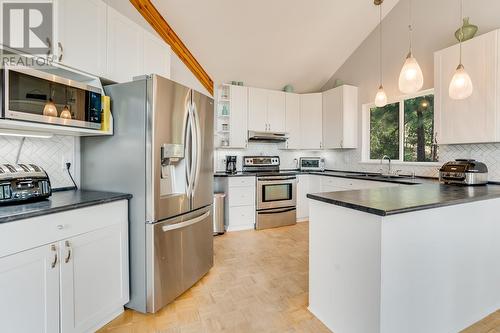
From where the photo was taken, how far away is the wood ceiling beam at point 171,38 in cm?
266

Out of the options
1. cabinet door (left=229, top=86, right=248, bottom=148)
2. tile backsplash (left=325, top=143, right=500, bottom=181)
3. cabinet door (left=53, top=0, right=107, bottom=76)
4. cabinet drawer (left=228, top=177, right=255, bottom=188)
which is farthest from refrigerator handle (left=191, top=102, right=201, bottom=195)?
tile backsplash (left=325, top=143, right=500, bottom=181)

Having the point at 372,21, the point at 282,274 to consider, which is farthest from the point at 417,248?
the point at 372,21

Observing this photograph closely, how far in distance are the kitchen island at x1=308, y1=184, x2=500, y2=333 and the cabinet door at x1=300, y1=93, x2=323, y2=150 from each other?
3.16 meters

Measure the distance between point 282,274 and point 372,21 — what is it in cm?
421

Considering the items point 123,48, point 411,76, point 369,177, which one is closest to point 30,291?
point 123,48

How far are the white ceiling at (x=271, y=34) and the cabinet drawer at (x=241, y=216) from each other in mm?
2317

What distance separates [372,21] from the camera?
410cm

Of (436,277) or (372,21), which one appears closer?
(436,277)

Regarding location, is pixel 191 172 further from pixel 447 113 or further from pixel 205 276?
pixel 447 113

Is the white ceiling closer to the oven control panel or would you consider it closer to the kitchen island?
the oven control panel

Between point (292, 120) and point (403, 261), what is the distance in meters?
3.73

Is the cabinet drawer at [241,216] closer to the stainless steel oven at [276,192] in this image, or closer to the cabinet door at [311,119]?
the stainless steel oven at [276,192]

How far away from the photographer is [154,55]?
2586mm

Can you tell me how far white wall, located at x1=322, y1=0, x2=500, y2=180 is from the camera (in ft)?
9.13
